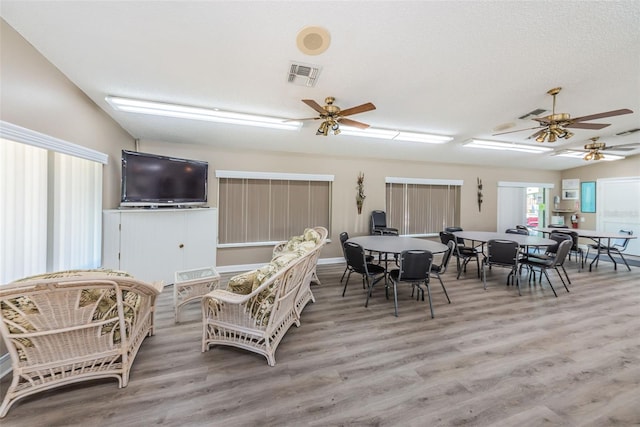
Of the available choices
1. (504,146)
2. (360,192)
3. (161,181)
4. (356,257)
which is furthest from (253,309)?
(504,146)

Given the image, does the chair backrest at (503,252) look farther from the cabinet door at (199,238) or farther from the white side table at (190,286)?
the cabinet door at (199,238)

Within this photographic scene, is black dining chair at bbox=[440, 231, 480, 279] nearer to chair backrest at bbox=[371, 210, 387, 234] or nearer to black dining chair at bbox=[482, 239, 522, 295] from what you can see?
black dining chair at bbox=[482, 239, 522, 295]

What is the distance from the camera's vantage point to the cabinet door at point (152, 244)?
10.9ft

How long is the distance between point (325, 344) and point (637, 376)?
2.55 meters

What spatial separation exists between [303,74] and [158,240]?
3119 mm

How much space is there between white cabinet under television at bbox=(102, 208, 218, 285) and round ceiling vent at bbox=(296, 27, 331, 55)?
2993 mm

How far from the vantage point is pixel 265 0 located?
1.71 meters

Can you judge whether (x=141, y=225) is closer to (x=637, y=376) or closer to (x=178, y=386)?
(x=178, y=386)

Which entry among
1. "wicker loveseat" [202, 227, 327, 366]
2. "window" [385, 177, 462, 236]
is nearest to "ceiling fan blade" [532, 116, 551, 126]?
"window" [385, 177, 462, 236]

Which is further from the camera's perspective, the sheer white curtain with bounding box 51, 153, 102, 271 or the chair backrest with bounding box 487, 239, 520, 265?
the chair backrest with bounding box 487, 239, 520, 265

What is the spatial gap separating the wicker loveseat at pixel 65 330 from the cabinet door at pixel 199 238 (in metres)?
2.20

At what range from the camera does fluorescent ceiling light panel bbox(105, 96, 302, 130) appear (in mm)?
3045

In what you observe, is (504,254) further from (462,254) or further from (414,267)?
(414,267)

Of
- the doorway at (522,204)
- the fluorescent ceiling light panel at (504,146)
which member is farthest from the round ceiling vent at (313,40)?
the doorway at (522,204)
